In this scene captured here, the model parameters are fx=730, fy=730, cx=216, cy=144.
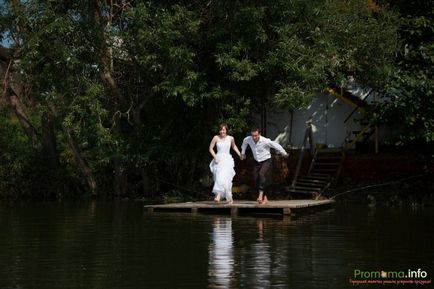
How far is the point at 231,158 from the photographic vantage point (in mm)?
18359

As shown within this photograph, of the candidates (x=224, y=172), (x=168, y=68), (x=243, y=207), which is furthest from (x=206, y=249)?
(x=168, y=68)

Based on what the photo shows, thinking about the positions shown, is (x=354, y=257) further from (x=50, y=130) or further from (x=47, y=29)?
(x=50, y=130)

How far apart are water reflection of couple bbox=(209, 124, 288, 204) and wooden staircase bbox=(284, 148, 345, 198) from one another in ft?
18.8

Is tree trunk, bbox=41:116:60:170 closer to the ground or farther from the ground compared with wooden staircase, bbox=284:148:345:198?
farther from the ground

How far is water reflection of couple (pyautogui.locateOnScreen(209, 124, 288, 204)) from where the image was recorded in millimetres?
17797

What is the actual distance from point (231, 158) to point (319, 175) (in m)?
7.61

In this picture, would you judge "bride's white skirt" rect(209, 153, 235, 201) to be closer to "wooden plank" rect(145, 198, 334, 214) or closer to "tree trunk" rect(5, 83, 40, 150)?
"wooden plank" rect(145, 198, 334, 214)

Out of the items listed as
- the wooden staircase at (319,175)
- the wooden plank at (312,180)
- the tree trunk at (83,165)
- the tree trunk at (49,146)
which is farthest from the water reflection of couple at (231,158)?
the tree trunk at (49,146)

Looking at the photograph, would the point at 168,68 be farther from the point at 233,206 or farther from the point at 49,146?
the point at 49,146

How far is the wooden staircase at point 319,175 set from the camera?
79.0 ft

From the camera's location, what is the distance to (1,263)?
33.6ft

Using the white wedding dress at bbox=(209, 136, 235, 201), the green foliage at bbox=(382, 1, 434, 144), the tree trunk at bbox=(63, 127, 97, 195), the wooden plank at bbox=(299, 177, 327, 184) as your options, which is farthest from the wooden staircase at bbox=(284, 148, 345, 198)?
the tree trunk at bbox=(63, 127, 97, 195)

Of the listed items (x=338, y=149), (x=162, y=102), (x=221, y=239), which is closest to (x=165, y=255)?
(x=221, y=239)

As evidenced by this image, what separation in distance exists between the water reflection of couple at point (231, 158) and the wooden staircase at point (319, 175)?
5.73 meters
